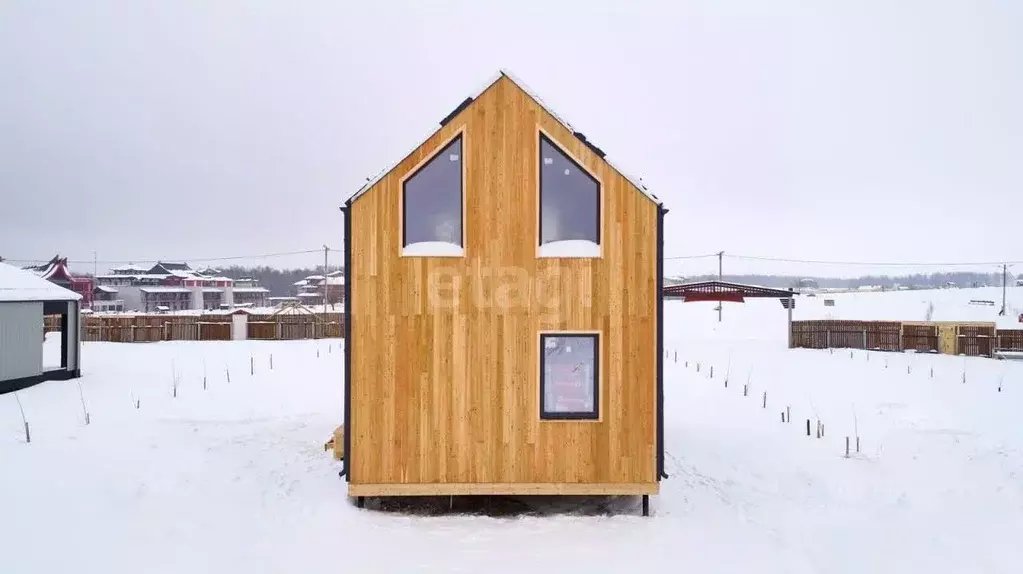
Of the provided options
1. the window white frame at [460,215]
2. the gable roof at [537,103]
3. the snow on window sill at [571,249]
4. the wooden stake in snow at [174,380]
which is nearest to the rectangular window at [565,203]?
the snow on window sill at [571,249]

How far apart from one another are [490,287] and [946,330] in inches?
1051

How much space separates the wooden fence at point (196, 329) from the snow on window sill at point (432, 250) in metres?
27.7

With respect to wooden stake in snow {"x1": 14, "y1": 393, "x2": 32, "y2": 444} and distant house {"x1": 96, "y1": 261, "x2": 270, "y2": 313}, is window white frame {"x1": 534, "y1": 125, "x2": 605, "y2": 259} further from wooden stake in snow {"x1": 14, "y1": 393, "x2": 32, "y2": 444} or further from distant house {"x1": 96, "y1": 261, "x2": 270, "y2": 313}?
distant house {"x1": 96, "y1": 261, "x2": 270, "y2": 313}

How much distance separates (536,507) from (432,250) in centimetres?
423

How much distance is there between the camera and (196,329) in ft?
108

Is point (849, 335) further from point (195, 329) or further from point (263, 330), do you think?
point (195, 329)

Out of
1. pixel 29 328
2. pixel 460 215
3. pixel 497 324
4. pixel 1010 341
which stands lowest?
pixel 1010 341

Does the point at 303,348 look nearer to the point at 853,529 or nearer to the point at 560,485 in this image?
the point at 560,485

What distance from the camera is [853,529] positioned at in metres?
8.06

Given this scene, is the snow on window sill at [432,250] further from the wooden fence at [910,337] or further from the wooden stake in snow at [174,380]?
the wooden fence at [910,337]

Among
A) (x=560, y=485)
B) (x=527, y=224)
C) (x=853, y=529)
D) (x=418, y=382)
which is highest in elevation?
(x=527, y=224)

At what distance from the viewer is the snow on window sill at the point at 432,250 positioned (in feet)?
27.0

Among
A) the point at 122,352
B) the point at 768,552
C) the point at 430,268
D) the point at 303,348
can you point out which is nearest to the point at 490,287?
the point at 430,268

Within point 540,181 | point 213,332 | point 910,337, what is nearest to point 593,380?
point 540,181
